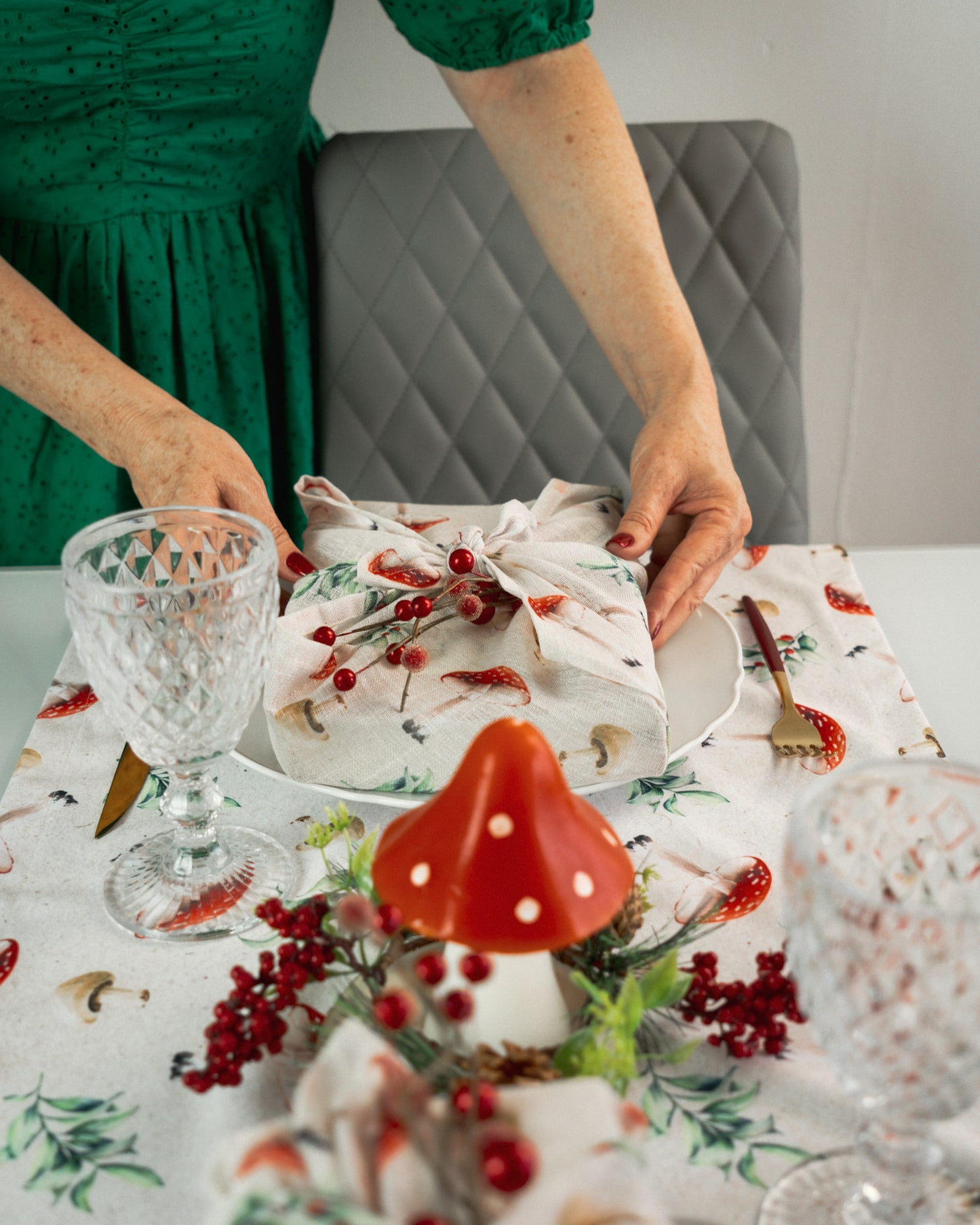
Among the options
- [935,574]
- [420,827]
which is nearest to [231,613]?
[420,827]

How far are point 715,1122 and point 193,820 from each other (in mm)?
289

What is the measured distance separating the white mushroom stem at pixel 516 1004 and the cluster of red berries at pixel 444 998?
51 millimetres

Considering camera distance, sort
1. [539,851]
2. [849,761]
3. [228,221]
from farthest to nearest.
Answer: [228,221]
[849,761]
[539,851]

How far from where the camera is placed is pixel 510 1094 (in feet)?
0.99

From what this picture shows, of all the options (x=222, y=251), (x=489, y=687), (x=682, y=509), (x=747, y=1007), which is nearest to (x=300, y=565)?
(x=489, y=687)

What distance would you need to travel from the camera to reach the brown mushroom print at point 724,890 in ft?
1.72

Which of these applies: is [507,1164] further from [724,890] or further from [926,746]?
[926,746]

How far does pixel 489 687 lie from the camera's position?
58 centimetres

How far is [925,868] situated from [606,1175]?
0.61ft

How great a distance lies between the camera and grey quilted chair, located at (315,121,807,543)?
46.0 inches

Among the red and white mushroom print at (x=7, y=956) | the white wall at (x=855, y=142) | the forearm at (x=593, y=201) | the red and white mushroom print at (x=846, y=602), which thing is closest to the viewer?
the red and white mushroom print at (x=7, y=956)

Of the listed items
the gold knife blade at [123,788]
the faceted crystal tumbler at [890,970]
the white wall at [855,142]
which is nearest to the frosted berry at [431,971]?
the faceted crystal tumbler at [890,970]

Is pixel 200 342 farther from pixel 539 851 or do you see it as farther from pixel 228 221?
pixel 539 851

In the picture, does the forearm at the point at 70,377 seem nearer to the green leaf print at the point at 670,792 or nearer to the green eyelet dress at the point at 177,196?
the green eyelet dress at the point at 177,196
